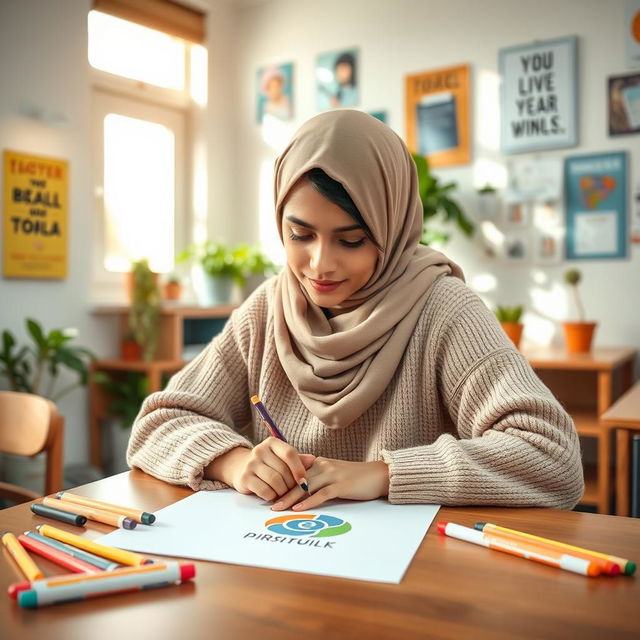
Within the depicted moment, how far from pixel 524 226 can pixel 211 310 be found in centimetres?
160

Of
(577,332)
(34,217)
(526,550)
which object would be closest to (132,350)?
(34,217)

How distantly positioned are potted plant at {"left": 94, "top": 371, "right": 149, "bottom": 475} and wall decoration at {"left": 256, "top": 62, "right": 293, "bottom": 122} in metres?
1.73

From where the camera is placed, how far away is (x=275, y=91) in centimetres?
416

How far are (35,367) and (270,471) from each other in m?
2.62

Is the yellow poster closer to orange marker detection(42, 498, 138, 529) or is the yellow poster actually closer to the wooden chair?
the wooden chair

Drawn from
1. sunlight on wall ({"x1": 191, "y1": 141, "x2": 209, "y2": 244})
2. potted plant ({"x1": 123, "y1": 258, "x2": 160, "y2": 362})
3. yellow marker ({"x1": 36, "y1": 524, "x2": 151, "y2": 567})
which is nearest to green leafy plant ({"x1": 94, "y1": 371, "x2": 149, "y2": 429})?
potted plant ({"x1": 123, "y1": 258, "x2": 160, "y2": 362})

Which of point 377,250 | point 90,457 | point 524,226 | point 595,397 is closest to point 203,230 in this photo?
point 90,457

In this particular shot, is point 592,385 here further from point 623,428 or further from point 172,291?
point 172,291

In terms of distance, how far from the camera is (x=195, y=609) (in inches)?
23.7

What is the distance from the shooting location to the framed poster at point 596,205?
3.20 meters

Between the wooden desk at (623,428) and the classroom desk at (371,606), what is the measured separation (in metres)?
1.17

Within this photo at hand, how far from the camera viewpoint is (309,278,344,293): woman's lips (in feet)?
3.70

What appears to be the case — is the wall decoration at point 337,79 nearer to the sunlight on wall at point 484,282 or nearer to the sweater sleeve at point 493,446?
the sunlight on wall at point 484,282

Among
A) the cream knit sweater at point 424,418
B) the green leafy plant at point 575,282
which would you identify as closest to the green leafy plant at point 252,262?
the green leafy plant at point 575,282
